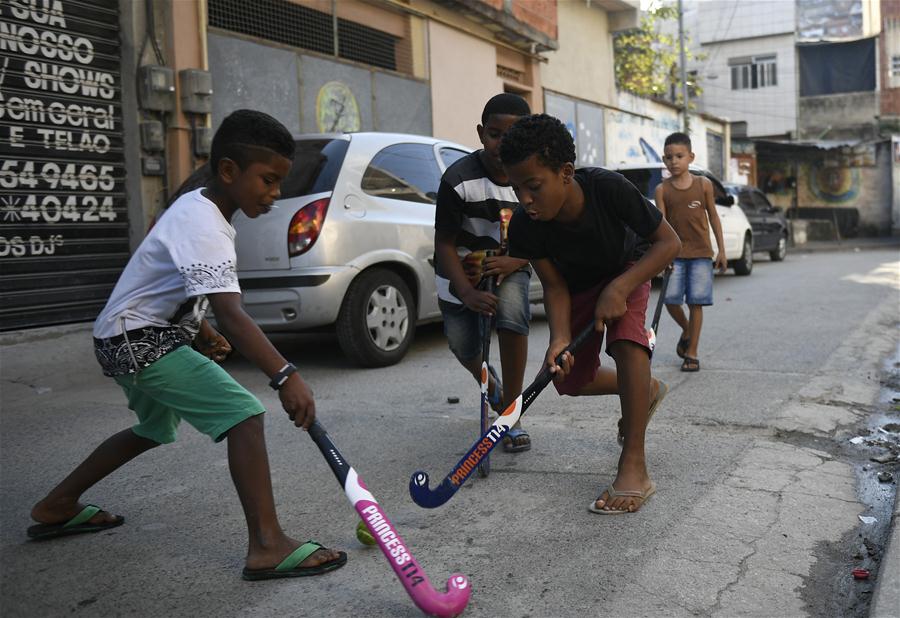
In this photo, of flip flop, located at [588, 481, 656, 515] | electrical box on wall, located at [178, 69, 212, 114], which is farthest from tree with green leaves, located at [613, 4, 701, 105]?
flip flop, located at [588, 481, 656, 515]

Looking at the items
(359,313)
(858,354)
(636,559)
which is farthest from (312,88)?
(636,559)

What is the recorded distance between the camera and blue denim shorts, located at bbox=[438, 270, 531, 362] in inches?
151

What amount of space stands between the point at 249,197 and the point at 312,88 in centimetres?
889

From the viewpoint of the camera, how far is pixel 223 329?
102 inches

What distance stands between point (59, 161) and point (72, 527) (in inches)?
228

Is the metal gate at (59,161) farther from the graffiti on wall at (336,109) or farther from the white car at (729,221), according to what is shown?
the white car at (729,221)

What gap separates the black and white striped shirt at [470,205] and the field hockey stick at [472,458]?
A: 99 cm

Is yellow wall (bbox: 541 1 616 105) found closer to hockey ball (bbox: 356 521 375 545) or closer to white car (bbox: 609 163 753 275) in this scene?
white car (bbox: 609 163 753 275)

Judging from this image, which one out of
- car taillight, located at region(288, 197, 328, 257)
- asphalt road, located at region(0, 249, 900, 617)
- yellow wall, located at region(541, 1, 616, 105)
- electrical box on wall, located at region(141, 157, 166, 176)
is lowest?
asphalt road, located at region(0, 249, 900, 617)

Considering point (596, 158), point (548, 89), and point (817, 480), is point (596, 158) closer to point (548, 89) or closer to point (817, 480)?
point (548, 89)

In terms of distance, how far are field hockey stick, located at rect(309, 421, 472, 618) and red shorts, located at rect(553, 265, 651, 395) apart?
45.1 inches

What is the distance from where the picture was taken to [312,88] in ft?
36.5

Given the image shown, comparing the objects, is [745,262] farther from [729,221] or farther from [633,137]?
[633,137]

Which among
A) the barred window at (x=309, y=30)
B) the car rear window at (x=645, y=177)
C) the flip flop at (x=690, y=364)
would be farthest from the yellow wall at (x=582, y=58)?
the flip flop at (x=690, y=364)
